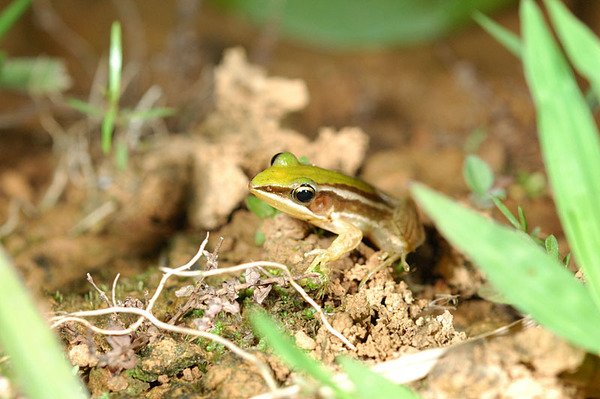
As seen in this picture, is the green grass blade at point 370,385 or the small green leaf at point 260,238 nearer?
the green grass blade at point 370,385

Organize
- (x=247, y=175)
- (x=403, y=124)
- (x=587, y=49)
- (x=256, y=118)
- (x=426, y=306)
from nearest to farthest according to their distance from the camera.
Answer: (x=587, y=49)
(x=426, y=306)
(x=247, y=175)
(x=256, y=118)
(x=403, y=124)

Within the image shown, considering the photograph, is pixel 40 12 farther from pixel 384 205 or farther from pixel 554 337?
pixel 554 337

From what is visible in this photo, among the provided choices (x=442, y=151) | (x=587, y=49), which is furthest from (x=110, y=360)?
(x=442, y=151)

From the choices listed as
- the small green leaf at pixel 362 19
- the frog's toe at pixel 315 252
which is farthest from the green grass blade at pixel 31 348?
the small green leaf at pixel 362 19

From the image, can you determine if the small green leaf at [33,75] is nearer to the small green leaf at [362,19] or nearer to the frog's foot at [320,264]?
the frog's foot at [320,264]

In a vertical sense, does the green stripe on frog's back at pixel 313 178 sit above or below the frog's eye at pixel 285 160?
below
